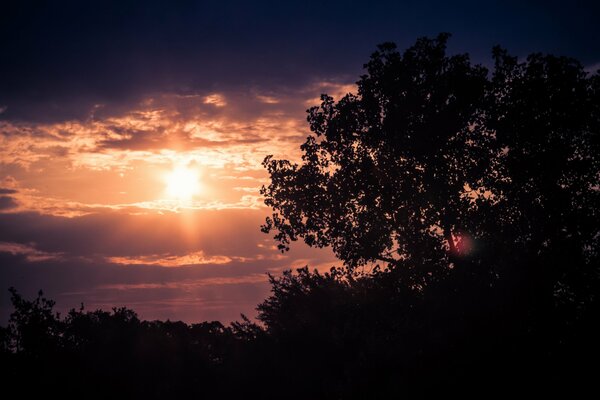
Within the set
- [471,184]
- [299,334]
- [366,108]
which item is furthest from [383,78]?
[299,334]

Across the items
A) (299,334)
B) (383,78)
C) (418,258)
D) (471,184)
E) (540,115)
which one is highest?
(383,78)

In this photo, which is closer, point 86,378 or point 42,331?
point 86,378

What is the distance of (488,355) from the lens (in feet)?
72.6

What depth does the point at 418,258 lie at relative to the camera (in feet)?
92.7

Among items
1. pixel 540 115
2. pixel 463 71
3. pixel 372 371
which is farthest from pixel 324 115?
pixel 372 371

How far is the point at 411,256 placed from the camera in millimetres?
28750

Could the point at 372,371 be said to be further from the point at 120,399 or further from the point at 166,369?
the point at 120,399

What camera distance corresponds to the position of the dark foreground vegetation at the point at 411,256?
24125mm

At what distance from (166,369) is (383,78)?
1756cm

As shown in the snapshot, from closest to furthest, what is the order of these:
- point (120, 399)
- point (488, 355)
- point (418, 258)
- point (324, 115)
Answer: point (488, 355)
point (120, 399)
point (418, 258)
point (324, 115)

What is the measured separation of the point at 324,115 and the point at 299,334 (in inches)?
451

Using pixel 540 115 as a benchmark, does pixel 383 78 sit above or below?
above

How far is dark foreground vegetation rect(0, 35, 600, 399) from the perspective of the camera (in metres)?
24.1

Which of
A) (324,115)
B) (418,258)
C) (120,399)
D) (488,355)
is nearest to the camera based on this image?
(488,355)
